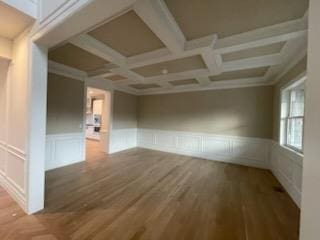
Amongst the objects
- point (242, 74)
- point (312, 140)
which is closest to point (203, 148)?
point (242, 74)

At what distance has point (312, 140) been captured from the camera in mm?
577

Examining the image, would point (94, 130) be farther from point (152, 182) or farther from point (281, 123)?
point (281, 123)

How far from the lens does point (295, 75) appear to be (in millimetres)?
3025

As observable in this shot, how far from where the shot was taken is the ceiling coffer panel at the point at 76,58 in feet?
10.0

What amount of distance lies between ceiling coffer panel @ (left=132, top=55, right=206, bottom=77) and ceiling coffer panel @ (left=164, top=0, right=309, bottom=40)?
3.37 feet

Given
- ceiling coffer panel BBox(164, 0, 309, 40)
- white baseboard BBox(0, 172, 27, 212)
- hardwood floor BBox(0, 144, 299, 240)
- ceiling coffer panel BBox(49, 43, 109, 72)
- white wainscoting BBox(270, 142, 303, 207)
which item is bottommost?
hardwood floor BBox(0, 144, 299, 240)

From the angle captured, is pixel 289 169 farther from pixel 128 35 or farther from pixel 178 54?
pixel 128 35

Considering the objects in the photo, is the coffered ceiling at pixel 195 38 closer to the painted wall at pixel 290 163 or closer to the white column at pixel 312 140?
the painted wall at pixel 290 163

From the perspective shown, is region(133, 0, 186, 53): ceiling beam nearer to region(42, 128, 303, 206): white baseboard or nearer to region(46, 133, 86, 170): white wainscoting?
region(42, 128, 303, 206): white baseboard

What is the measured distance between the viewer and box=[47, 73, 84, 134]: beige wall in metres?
3.94

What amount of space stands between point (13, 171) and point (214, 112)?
17.1 feet

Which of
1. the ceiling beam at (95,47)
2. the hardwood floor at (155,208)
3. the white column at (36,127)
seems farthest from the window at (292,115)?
the white column at (36,127)

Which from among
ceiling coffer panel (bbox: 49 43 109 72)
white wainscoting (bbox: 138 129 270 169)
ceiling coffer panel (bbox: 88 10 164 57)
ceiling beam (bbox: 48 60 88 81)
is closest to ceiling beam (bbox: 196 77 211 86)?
white wainscoting (bbox: 138 129 270 169)

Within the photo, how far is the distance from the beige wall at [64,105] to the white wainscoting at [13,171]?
1.12m
